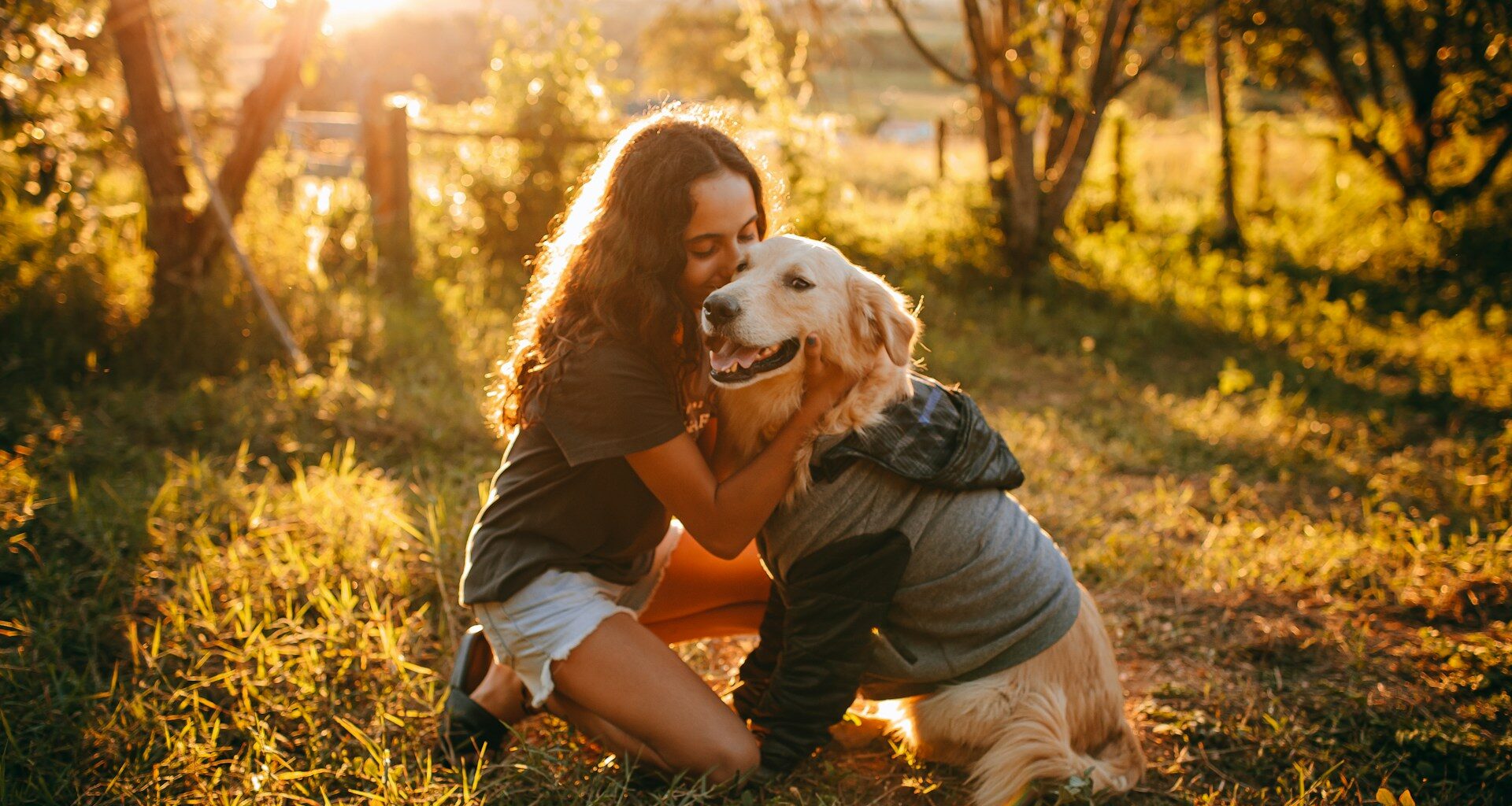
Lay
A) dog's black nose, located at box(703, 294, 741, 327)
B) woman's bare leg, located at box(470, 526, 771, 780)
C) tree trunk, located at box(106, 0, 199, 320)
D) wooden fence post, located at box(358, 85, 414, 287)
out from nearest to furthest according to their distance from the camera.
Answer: dog's black nose, located at box(703, 294, 741, 327) → woman's bare leg, located at box(470, 526, 771, 780) → tree trunk, located at box(106, 0, 199, 320) → wooden fence post, located at box(358, 85, 414, 287)

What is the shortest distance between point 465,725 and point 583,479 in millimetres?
703

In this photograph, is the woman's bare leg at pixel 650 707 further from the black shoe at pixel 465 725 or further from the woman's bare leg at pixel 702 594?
the woman's bare leg at pixel 702 594

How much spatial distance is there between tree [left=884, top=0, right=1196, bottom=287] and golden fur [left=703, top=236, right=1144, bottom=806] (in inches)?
178

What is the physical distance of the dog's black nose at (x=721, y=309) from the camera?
6.68 feet

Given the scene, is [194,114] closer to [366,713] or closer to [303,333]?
[303,333]

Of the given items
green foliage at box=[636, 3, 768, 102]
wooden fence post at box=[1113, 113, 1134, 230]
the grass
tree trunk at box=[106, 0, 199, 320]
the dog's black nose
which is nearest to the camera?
the dog's black nose

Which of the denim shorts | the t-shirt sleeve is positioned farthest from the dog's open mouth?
the denim shorts

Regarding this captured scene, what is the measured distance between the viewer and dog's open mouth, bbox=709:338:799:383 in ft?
6.75

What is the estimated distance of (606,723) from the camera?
2205 mm

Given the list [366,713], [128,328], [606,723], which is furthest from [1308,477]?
[128,328]

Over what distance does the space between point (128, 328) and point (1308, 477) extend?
5676mm

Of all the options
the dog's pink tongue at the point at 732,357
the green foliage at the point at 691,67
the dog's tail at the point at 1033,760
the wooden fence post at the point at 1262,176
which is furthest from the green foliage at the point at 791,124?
the green foliage at the point at 691,67

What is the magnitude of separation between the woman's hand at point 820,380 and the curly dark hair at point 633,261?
0.30 m

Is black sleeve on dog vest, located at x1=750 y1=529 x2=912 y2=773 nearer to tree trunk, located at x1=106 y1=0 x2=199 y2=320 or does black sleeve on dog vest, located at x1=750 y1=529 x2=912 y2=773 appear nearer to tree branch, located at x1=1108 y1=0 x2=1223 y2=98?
tree trunk, located at x1=106 y1=0 x2=199 y2=320
